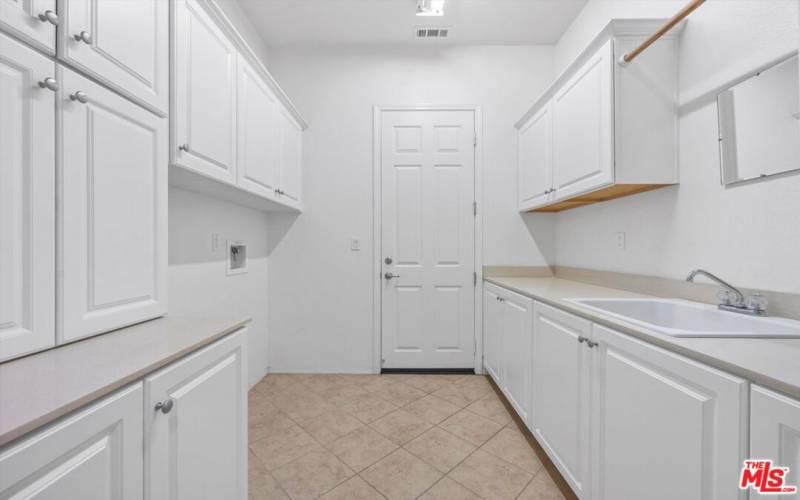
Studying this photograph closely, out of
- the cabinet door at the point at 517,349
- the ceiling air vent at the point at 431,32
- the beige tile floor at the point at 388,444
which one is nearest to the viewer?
the beige tile floor at the point at 388,444

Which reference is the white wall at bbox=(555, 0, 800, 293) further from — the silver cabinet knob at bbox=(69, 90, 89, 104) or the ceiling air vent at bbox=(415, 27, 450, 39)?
the silver cabinet knob at bbox=(69, 90, 89, 104)

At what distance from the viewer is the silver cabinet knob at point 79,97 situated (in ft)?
2.63

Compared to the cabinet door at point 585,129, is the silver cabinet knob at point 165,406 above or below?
below

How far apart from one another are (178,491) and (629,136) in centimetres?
222

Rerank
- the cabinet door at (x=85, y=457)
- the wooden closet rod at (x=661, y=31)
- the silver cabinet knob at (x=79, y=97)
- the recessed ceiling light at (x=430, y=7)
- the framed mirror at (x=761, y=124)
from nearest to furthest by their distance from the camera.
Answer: the cabinet door at (x=85, y=457)
the silver cabinet knob at (x=79, y=97)
the framed mirror at (x=761, y=124)
the wooden closet rod at (x=661, y=31)
the recessed ceiling light at (x=430, y=7)

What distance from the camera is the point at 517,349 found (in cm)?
189

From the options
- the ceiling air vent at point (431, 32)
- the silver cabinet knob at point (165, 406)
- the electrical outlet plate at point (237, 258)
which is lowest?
the silver cabinet knob at point (165, 406)

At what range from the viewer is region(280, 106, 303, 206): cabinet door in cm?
228

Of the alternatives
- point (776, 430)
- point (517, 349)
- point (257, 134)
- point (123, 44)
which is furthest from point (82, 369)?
point (517, 349)

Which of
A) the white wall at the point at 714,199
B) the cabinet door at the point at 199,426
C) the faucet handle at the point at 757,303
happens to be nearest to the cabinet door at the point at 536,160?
the white wall at the point at 714,199

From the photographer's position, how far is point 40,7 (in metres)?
0.74

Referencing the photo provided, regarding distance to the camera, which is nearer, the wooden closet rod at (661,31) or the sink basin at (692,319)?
the sink basin at (692,319)

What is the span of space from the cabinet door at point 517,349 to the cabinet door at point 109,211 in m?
1.79

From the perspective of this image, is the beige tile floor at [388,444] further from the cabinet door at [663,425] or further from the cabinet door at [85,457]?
the cabinet door at [85,457]
